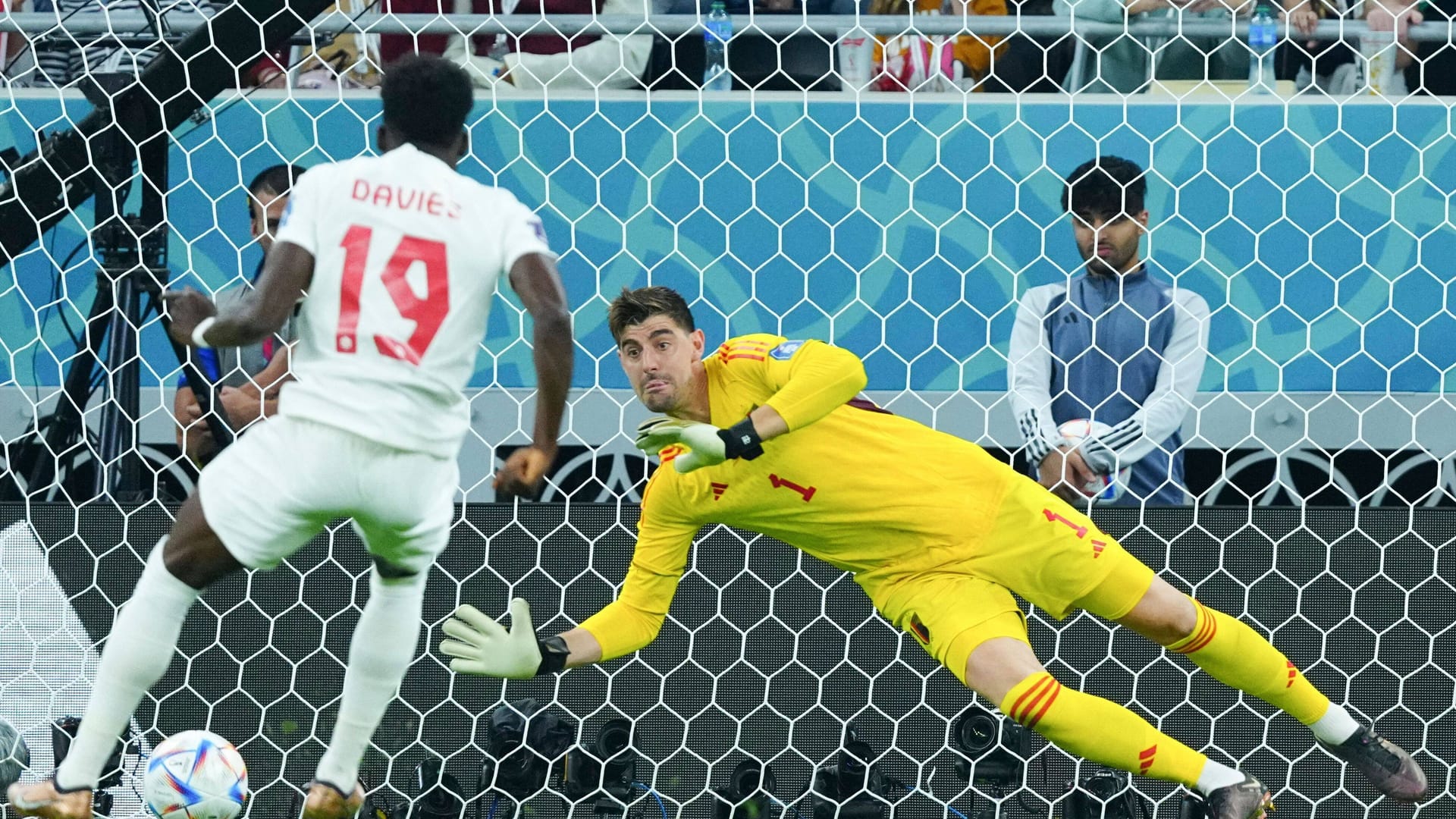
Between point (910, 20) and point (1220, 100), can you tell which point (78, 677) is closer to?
point (910, 20)

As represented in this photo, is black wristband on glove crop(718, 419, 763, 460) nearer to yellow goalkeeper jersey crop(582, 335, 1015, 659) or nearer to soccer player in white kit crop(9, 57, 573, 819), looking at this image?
yellow goalkeeper jersey crop(582, 335, 1015, 659)

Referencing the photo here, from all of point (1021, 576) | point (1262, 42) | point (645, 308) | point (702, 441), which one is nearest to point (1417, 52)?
point (1262, 42)

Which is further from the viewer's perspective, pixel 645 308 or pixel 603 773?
pixel 603 773

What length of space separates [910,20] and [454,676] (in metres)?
2.03

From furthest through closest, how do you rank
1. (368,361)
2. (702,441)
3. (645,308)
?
(645,308)
(702,441)
(368,361)

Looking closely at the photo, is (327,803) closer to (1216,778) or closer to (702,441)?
(702,441)

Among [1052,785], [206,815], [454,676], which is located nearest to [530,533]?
[454,676]

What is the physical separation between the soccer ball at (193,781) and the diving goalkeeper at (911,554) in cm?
55

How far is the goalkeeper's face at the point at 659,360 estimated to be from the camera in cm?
404

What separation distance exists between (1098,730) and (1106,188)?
1.45 m

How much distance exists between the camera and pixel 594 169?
509 cm

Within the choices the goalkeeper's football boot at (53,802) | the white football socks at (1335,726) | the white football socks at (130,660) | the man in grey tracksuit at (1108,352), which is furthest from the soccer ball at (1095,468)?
the goalkeeper's football boot at (53,802)

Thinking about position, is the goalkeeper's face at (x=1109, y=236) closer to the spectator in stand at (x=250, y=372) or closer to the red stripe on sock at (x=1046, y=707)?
the red stripe on sock at (x=1046, y=707)

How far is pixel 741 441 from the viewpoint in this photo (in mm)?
3795
